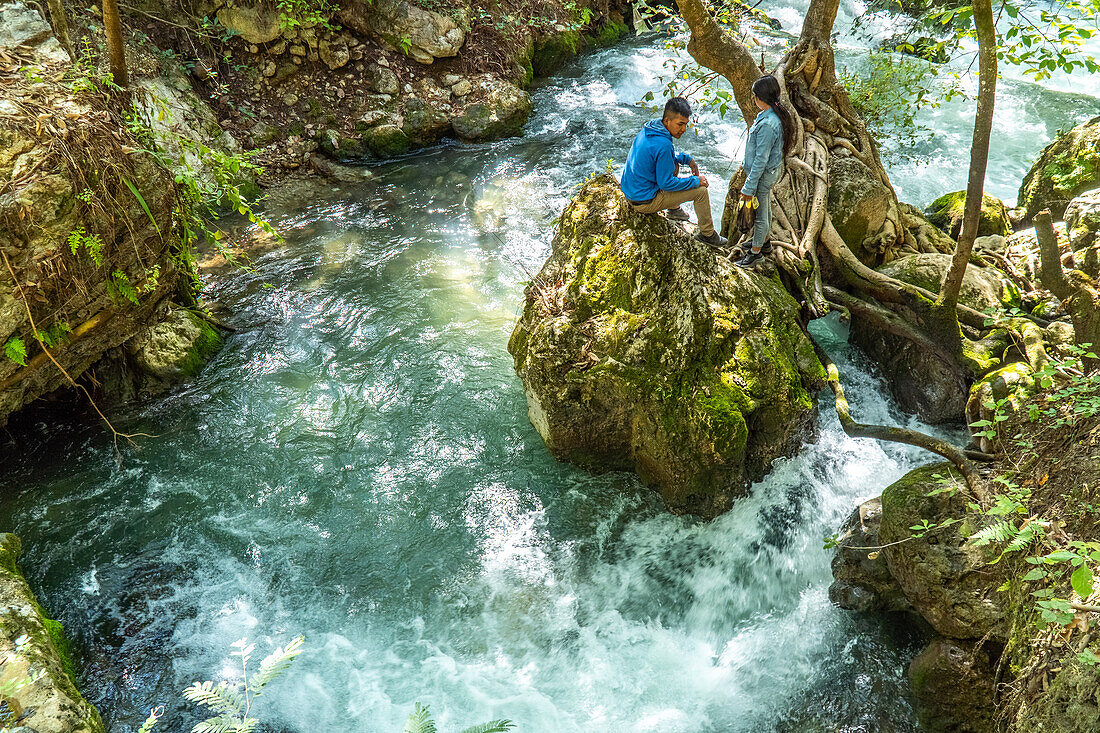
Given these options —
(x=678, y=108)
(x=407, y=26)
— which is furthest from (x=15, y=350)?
(x=407, y=26)

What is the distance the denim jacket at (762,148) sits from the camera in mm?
5406

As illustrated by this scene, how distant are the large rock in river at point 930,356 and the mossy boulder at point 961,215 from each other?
783 millimetres

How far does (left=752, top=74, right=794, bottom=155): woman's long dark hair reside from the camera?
207 inches

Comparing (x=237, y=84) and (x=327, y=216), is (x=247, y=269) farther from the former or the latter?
(x=237, y=84)

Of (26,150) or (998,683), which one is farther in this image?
(26,150)

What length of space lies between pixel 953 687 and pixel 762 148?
4.35m

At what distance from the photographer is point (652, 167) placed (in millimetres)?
5258

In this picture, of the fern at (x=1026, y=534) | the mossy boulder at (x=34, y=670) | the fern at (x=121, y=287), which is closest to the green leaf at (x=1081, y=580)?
the fern at (x=1026, y=534)

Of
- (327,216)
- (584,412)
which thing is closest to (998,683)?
(584,412)

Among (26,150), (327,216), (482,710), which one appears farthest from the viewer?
(327,216)

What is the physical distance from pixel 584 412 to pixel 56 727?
4.21 m

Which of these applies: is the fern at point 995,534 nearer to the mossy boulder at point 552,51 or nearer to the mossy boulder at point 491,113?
the mossy boulder at point 491,113

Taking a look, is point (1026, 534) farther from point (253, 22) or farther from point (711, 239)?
point (253, 22)

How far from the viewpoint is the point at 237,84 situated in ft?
35.2
